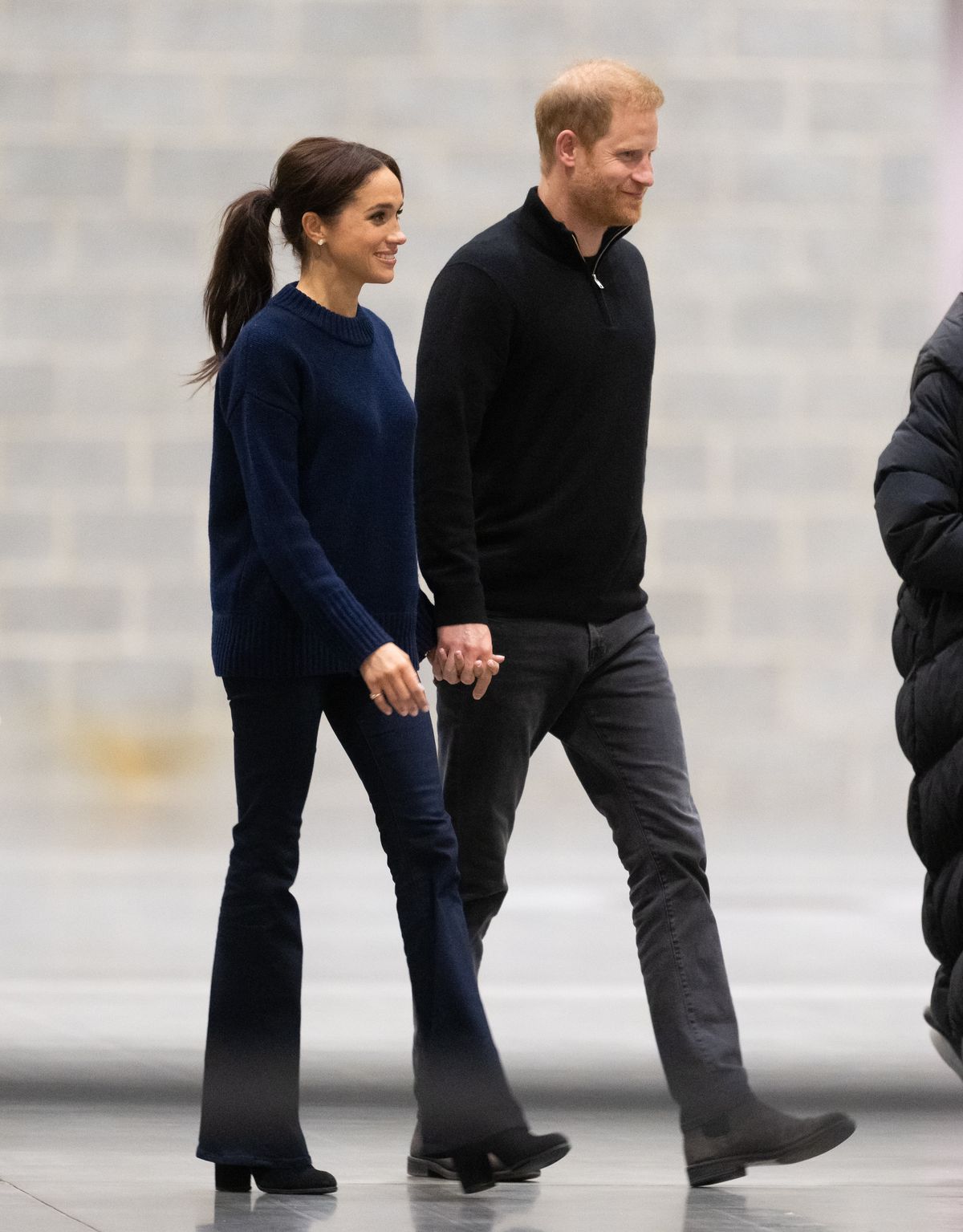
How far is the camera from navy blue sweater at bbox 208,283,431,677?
8.20 feet

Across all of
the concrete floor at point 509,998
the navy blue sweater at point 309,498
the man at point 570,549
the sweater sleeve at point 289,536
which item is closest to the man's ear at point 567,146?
the man at point 570,549

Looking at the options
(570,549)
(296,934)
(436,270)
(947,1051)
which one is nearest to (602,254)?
(570,549)

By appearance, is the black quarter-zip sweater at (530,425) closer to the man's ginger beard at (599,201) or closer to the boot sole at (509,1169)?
the man's ginger beard at (599,201)

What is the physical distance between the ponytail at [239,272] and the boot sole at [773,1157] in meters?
1.11

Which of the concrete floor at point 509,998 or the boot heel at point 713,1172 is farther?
the concrete floor at point 509,998

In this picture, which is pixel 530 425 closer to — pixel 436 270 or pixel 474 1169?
pixel 474 1169

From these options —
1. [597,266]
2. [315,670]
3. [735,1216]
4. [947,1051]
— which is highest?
[597,266]

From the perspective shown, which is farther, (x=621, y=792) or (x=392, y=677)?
(x=621, y=792)

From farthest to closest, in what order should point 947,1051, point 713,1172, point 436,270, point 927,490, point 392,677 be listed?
point 436,270
point 947,1051
point 927,490
point 713,1172
point 392,677

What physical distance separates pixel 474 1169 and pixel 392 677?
569mm

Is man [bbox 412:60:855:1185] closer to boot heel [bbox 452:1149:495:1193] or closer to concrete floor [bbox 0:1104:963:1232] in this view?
concrete floor [bbox 0:1104:963:1232]

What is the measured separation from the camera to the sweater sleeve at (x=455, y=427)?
2.67 metres

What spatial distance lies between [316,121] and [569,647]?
1.33 meters

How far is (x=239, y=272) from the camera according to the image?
2684 mm
